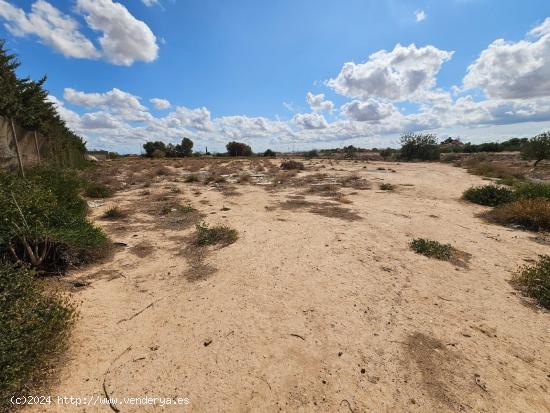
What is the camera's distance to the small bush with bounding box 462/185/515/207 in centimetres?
1052

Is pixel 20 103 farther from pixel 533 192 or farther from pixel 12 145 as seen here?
pixel 533 192

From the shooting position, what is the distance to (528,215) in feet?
25.9

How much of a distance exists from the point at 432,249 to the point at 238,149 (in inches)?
2534

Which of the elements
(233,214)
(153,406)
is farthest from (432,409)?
(233,214)

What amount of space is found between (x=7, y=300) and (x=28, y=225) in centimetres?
196

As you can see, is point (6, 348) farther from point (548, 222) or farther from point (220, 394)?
point (548, 222)

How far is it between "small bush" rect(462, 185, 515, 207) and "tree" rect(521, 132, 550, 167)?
20315 mm

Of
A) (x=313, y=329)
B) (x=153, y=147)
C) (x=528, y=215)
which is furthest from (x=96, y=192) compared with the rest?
(x=153, y=147)

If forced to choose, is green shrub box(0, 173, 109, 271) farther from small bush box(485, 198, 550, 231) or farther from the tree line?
small bush box(485, 198, 550, 231)

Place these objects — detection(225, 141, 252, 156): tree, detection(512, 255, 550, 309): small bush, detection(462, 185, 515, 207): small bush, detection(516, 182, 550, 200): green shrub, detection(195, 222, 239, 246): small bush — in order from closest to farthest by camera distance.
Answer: detection(512, 255, 550, 309): small bush
detection(195, 222, 239, 246): small bush
detection(516, 182, 550, 200): green shrub
detection(462, 185, 515, 207): small bush
detection(225, 141, 252, 156): tree

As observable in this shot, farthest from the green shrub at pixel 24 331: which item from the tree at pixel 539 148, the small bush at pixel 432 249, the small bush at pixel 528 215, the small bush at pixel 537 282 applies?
the tree at pixel 539 148

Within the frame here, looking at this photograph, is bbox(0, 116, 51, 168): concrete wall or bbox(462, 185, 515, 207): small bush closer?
bbox(462, 185, 515, 207): small bush

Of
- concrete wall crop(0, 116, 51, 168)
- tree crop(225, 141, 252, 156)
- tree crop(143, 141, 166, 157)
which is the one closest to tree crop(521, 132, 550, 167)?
concrete wall crop(0, 116, 51, 168)

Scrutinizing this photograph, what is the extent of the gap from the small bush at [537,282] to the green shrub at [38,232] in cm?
766
